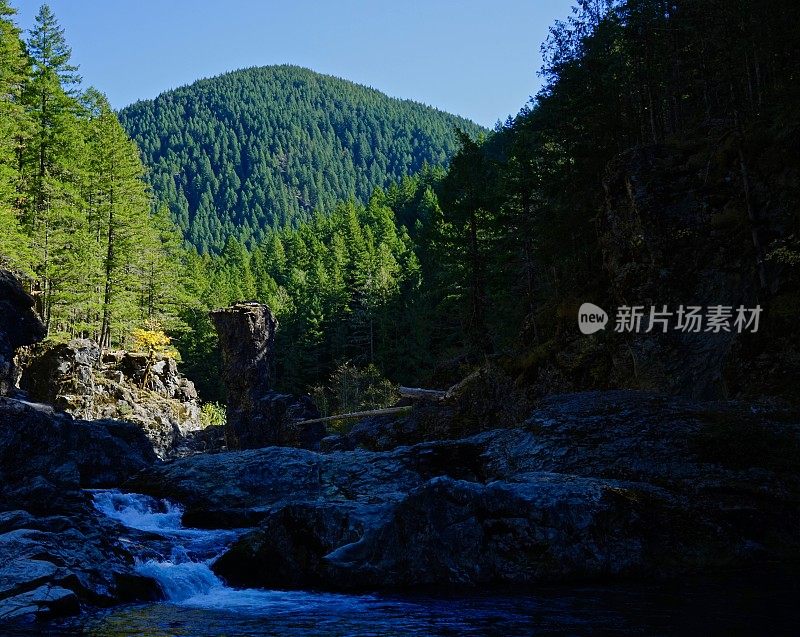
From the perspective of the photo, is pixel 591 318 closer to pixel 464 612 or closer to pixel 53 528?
pixel 464 612

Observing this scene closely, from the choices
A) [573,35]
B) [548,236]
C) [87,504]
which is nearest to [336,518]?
[87,504]

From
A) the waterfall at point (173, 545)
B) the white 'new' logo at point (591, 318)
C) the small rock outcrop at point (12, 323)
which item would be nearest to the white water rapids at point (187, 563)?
the waterfall at point (173, 545)

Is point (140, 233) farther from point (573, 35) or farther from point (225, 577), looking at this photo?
point (225, 577)

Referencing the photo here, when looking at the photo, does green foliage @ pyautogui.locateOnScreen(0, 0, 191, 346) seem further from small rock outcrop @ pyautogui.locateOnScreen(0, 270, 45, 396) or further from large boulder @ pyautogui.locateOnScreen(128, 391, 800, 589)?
large boulder @ pyautogui.locateOnScreen(128, 391, 800, 589)

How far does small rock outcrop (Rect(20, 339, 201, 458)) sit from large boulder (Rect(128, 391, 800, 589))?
27444 mm

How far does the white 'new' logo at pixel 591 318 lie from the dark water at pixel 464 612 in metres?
14.6

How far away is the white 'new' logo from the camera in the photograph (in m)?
23.8

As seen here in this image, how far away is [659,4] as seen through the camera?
90.5 feet

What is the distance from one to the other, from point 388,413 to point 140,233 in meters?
29.0

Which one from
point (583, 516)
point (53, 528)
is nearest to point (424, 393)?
point (583, 516)

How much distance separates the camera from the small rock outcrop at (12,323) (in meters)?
23.8

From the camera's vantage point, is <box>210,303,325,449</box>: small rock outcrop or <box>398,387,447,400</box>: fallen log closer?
<box>210,303,325,449</box>: small rock outcrop

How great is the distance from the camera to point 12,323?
969 inches

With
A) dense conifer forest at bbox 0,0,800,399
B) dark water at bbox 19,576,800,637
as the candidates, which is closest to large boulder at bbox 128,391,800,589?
dark water at bbox 19,576,800,637
